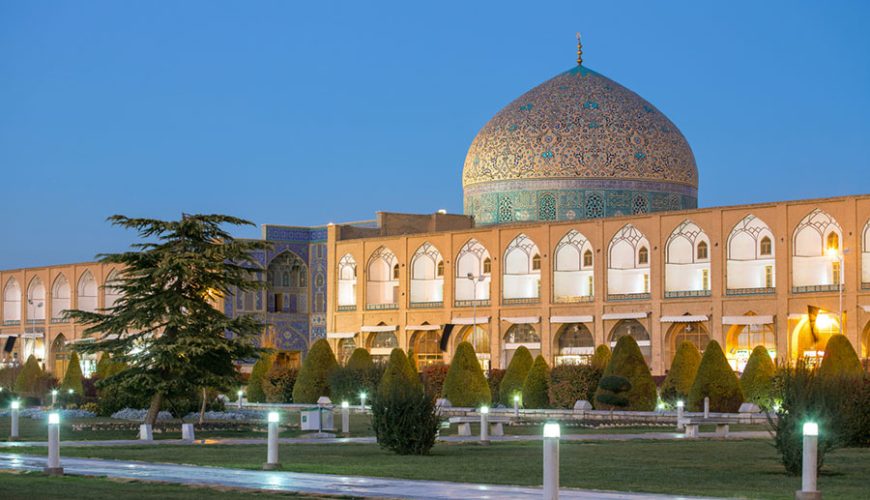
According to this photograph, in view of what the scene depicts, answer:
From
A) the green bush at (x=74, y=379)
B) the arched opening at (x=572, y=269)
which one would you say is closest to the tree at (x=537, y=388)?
the arched opening at (x=572, y=269)

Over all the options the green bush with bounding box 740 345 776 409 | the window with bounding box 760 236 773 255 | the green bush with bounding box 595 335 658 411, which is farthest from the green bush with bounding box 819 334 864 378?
the window with bounding box 760 236 773 255

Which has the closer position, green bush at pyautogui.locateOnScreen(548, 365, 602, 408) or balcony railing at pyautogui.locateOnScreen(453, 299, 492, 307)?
green bush at pyautogui.locateOnScreen(548, 365, 602, 408)

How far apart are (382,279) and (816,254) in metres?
18.5

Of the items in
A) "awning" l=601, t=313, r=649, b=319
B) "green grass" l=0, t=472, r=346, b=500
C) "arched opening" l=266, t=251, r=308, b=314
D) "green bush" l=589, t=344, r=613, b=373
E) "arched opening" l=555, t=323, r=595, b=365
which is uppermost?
"arched opening" l=266, t=251, r=308, b=314

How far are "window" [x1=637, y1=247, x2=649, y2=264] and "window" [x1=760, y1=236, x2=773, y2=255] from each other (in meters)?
4.35

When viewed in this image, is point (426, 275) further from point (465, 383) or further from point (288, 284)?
point (465, 383)

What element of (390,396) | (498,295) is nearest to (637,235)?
(498,295)

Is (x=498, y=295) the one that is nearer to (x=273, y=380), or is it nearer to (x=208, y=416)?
(x=273, y=380)

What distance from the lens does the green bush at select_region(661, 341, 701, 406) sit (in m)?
37.5

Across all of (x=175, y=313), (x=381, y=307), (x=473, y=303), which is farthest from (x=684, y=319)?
(x=175, y=313)

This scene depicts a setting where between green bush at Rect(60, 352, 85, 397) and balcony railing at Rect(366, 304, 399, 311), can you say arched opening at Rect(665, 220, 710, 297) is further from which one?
green bush at Rect(60, 352, 85, 397)

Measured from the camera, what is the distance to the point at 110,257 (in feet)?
85.3

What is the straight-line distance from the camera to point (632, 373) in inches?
1425

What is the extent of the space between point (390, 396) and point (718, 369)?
1725 cm
